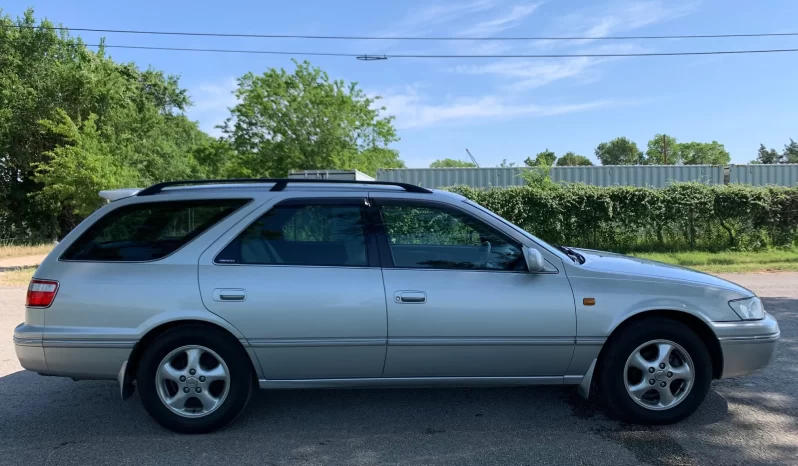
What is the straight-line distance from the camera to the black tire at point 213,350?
11.8 feet

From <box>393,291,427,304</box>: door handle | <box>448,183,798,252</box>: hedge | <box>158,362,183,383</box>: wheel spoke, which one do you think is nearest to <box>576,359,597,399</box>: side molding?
<box>393,291,427,304</box>: door handle

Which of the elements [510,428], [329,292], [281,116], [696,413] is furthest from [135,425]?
[281,116]

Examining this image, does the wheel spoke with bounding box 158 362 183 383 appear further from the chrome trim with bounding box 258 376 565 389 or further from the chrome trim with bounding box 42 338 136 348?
the chrome trim with bounding box 258 376 565 389

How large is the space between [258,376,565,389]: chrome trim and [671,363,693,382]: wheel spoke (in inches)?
30.5

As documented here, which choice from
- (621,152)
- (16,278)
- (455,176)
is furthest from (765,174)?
(621,152)

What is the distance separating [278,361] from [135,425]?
1220 mm

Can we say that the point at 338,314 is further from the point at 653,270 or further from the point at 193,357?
the point at 653,270

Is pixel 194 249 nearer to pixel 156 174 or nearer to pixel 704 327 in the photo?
pixel 704 327

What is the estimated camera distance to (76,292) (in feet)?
11.7

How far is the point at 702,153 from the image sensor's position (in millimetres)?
85125

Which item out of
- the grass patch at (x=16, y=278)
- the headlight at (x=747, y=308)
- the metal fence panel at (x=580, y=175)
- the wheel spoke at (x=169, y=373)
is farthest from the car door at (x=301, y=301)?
the metal fence panel at (x=580, y=175)

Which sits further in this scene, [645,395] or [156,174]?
[156,174]

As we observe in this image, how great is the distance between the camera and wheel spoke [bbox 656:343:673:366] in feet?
12.1

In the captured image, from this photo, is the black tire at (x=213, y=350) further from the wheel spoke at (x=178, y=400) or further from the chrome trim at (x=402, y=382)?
the chrome trim at (x=402, y=382)
